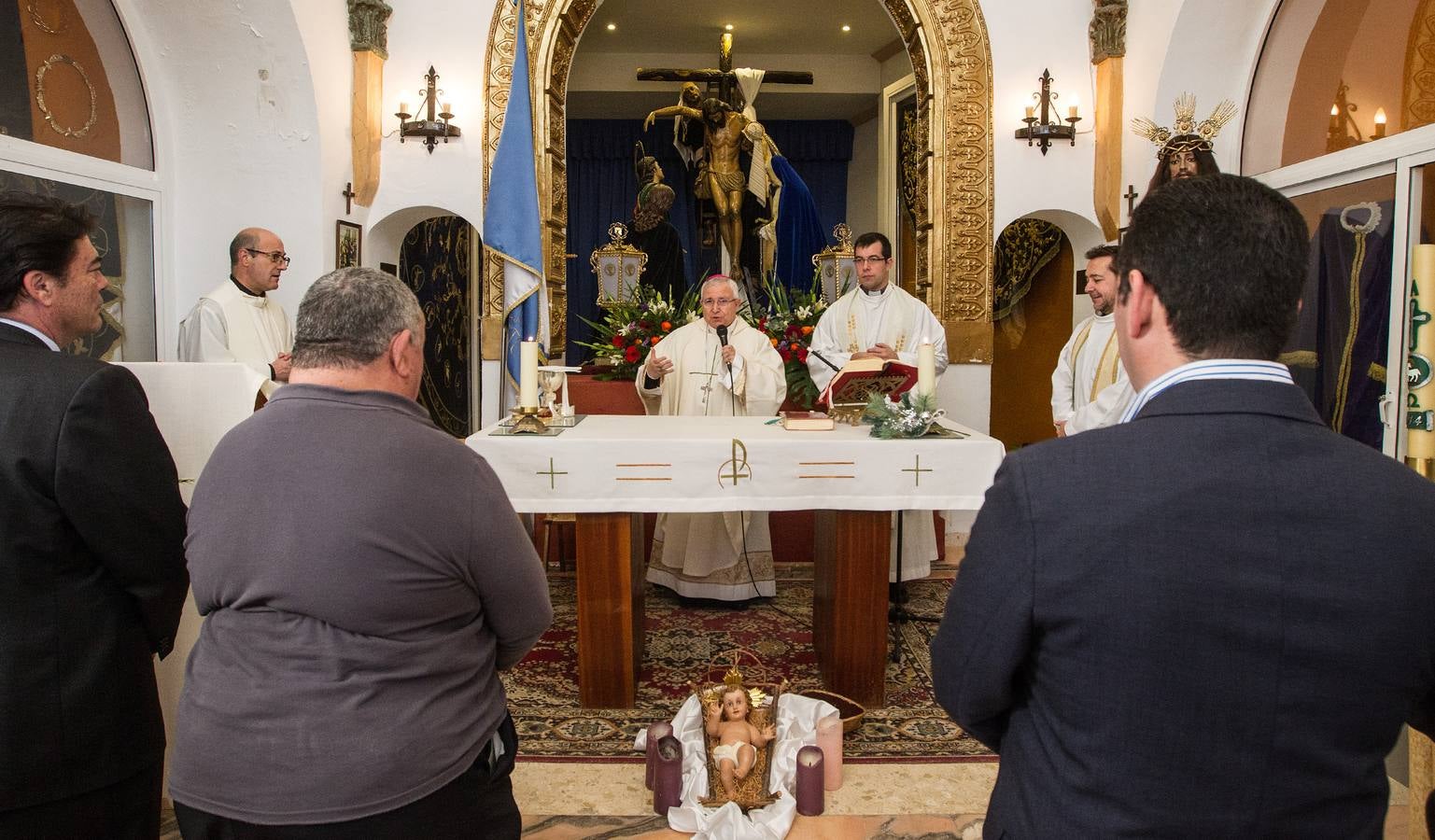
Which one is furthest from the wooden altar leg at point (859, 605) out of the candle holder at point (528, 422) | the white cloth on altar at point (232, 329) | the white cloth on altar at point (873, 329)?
the white cloth on altar at point (232, 329)

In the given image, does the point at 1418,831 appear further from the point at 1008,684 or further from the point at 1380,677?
the point at 1008,684

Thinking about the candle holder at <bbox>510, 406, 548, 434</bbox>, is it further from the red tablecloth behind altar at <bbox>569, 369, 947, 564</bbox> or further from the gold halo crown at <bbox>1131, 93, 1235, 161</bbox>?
the gold halo crown at <bbox>1131, 93, 1235, 161</bbox>

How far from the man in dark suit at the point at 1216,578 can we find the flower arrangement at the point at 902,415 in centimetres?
240

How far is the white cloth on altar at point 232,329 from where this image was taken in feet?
15.5

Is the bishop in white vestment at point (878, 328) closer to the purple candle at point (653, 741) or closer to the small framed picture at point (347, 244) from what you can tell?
the purple candle at point (653, 741)

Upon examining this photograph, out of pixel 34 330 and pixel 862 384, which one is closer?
pixel 34 330

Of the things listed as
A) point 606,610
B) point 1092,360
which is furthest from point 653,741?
point 1092,360

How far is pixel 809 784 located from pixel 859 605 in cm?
87

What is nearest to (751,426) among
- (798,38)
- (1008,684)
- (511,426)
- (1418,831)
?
(511,426)

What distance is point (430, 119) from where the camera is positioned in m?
6.17

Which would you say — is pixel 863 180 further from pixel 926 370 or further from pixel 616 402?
pixel 926 370

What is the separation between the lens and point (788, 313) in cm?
639

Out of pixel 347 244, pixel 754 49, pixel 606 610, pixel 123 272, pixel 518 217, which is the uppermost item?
pixel 754 49

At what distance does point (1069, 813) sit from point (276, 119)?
19.6 ft
